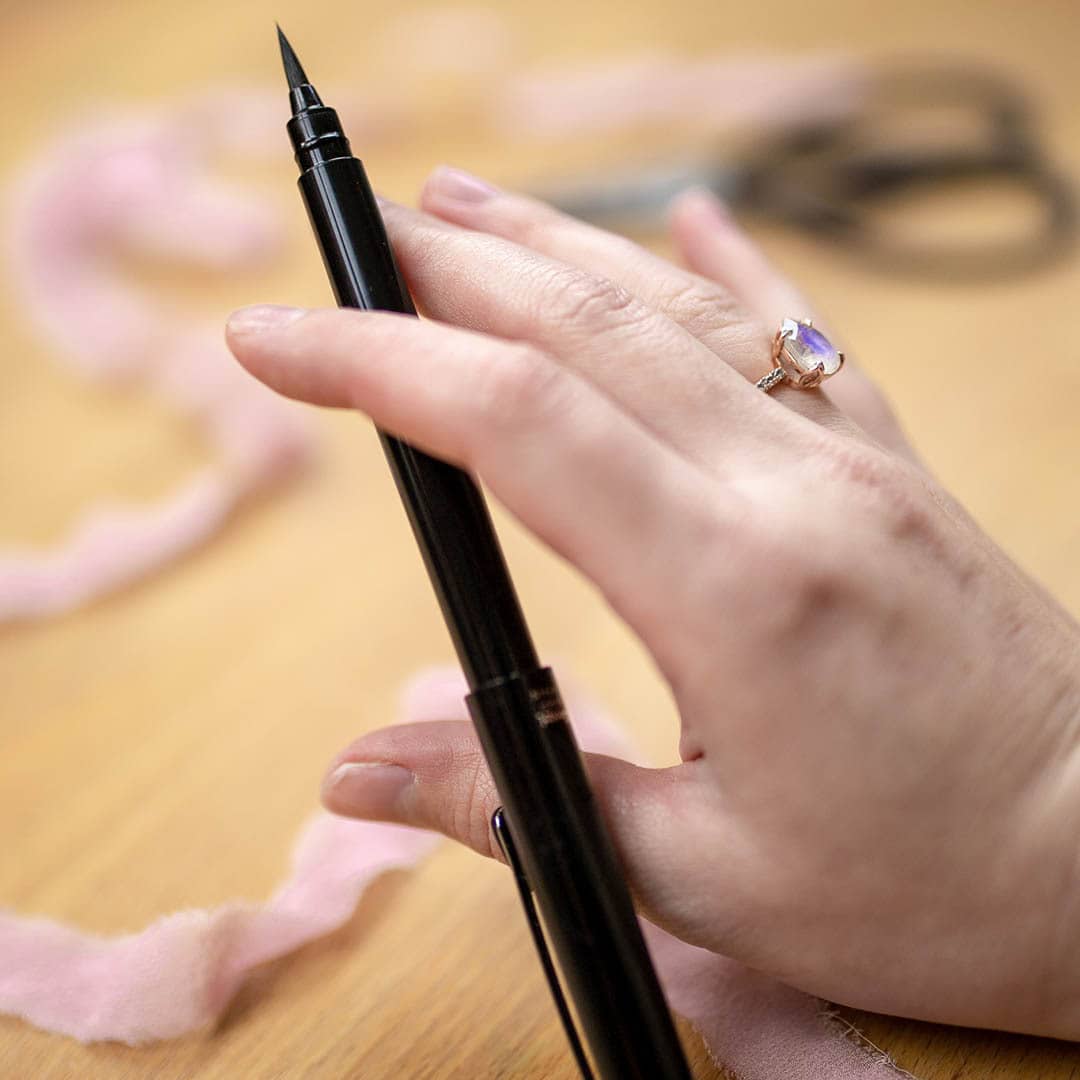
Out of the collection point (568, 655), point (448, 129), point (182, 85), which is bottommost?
point (568, 655)

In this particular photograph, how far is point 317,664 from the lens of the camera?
667mm

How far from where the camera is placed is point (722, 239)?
2.57 feet

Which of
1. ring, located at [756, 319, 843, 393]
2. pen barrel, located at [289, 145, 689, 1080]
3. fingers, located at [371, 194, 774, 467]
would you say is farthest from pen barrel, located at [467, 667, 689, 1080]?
ring, located at [756, 319, 843, 393]

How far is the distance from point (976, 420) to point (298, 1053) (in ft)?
1.94

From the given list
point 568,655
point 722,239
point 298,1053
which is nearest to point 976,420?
point 722,239

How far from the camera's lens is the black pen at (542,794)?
40 centimetres

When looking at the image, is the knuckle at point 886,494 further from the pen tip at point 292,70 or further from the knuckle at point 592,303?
the pen tip at point 292,70

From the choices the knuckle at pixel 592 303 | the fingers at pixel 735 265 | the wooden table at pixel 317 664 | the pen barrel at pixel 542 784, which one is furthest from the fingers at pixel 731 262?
the pen barrel at pixel 542 784

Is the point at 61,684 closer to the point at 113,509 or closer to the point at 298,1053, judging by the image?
the point at 113,509

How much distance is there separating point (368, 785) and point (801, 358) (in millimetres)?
285

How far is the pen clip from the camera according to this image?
1.42 feet

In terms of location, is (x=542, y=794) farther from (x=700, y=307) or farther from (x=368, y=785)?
(x=700, y=307)

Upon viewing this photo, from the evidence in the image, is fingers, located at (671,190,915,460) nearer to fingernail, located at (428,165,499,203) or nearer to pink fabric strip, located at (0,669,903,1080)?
fingernail, located at (428,165,499,203)

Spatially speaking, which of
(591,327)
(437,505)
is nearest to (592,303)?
(591,327)
